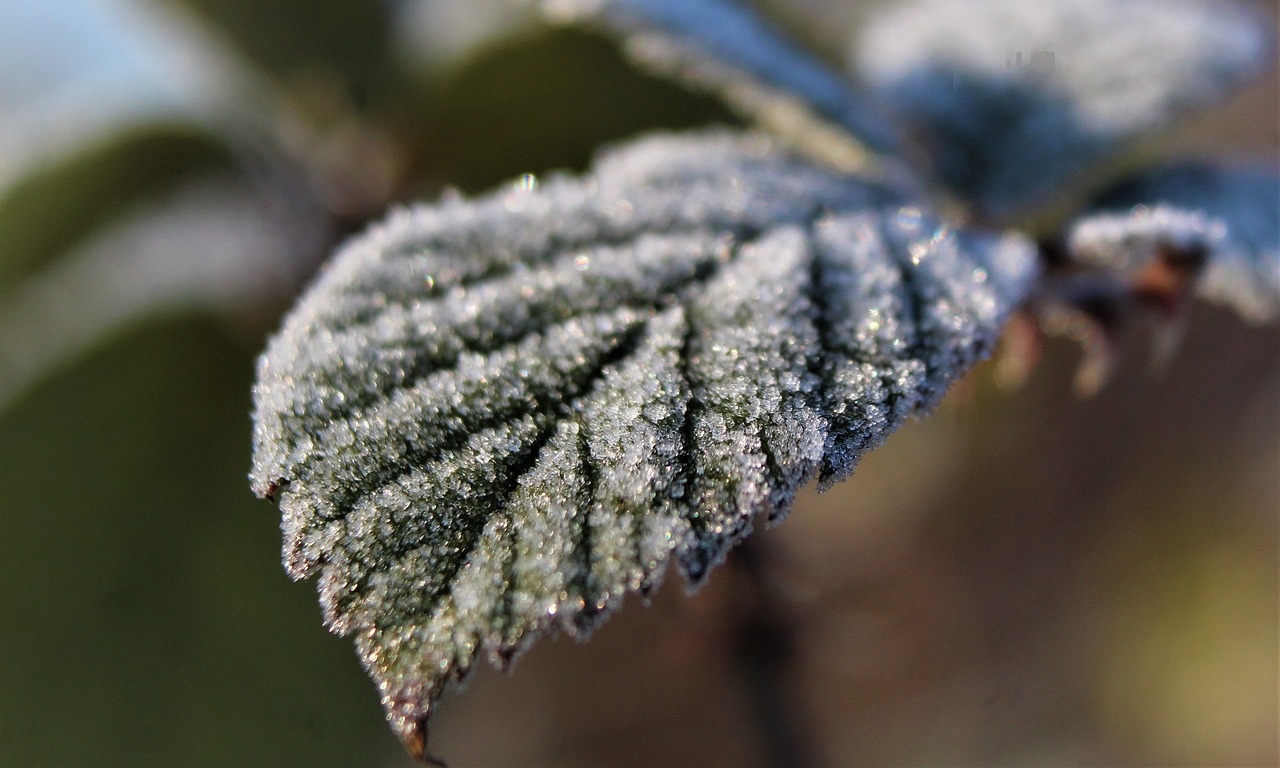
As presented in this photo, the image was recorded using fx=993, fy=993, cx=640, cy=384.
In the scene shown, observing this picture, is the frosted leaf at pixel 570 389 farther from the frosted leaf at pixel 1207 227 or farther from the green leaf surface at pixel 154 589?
the green leaf surface at pixel 154 589

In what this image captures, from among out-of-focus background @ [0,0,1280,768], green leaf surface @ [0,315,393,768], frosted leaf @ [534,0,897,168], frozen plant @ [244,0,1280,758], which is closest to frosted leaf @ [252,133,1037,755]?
frozen plant @ [244,0,1280,758]

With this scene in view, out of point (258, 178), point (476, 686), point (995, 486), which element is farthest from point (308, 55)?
point (995, 486)

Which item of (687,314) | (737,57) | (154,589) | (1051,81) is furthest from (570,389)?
(154,589)

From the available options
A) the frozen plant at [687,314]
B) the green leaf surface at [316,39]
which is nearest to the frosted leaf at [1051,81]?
the frozen plant at [687,314]

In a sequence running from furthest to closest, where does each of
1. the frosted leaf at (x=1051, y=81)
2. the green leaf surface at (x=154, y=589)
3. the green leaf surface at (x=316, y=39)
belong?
the green leaf surface at (x=316, y=39), the green leaf surface at (x=154, y=589), the frosted leaf at (x=1051, y=81)

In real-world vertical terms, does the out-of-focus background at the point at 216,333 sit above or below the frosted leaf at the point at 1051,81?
below

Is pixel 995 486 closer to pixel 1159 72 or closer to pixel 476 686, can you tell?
pixel 476 686

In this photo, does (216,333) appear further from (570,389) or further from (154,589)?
(570,389)
